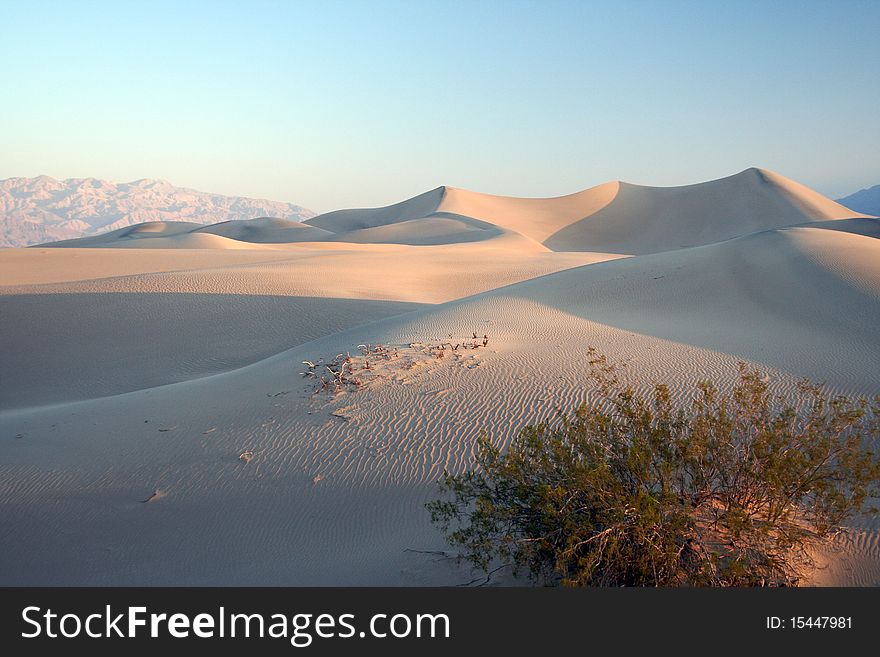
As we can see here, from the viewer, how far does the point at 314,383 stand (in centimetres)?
945

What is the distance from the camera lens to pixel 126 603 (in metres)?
4.34

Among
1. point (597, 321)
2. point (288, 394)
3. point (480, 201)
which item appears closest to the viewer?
point (288, 394)

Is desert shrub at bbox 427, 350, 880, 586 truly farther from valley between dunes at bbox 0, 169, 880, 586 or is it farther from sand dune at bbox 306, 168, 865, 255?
sand dune at bbox 306, 168, 865, 255

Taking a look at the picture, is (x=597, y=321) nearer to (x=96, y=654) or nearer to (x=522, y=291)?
(x=522, y=291)

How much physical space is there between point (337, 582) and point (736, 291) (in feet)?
39.7

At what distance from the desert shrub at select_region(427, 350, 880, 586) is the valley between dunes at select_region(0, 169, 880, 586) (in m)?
0.64

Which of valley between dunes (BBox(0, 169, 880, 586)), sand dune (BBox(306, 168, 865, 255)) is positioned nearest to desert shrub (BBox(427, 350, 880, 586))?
valley between dunes (BBox(0, 169, 880, 586))

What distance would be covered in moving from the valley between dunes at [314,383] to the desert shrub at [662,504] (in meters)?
0.64

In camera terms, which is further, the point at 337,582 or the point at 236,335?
the point at 236,335

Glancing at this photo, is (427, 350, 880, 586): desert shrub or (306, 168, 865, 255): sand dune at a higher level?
(306, 168, 865, 255): sand dune

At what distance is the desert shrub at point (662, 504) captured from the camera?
4.22 m

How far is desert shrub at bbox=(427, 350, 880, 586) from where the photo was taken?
13.9ft

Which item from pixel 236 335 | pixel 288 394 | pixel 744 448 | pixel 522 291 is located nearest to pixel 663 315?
pixel 522 291

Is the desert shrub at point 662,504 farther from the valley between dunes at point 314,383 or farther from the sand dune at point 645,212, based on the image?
the sand dune at point 645,212
